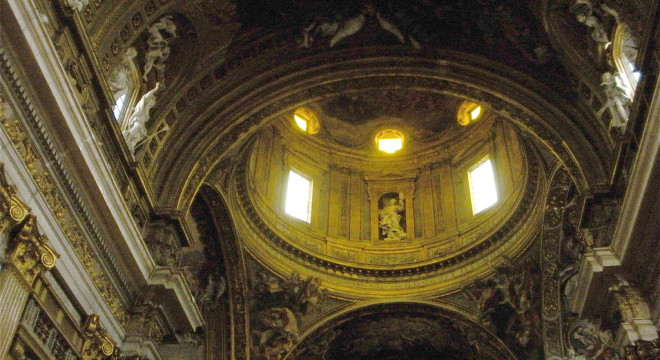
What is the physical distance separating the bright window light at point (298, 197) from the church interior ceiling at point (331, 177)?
3.5 inches

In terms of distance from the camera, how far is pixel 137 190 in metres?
13.0

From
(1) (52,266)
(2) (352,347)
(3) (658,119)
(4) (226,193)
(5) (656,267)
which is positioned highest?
(4) (226,193)

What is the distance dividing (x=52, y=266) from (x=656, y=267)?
843 centimetres

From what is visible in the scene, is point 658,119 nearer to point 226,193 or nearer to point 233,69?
point 233,69

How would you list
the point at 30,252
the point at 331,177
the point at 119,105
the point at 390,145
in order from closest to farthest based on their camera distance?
the point at 30,252, the point at 119,105, the point at 331,177, the point at 390,145

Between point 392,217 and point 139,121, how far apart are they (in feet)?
36.6

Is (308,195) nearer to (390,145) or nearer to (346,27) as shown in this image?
(390,145)

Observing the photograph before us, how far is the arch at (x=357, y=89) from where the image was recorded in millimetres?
14117

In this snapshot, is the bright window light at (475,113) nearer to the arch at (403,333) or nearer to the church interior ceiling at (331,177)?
the church interior ceiling at (331,177)

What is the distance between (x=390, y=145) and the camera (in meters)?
23.7

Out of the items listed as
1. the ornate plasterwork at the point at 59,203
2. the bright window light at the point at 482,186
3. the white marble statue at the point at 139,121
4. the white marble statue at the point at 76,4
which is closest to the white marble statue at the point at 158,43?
the white marble statue at the point at 139,121

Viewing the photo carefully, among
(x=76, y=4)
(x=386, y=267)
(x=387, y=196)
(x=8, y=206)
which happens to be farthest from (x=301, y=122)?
(x=8, y=206)

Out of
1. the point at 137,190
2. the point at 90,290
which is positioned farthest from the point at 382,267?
the point at 90,290

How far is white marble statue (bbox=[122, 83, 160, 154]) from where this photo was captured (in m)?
12.9
